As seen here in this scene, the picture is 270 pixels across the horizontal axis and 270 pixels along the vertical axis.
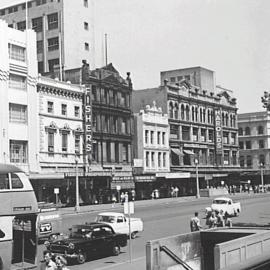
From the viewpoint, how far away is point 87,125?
198ft

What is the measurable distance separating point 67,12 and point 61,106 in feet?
68.1

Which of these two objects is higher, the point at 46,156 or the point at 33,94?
the point at 33,94

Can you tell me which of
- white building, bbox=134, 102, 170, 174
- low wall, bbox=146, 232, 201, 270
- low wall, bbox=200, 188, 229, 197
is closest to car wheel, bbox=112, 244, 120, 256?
low wall, bbox=146, 232, 201, 270

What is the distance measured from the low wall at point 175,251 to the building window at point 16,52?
43742 millimetres

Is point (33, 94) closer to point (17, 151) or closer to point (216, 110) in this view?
point (17, 151)

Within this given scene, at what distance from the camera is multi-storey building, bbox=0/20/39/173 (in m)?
49.5

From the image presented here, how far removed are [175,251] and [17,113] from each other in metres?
43.8

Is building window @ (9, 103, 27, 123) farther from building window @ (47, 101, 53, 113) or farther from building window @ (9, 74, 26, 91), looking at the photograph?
building window @ (47, 101, 53, 113)

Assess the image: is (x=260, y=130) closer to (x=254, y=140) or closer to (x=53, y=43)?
(x=254, y=140)

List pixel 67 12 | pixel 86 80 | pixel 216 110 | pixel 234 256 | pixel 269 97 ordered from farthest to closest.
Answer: pixel 216 110, pixel 67 12, pixel 86 80, pixel 269 97, pixel 234 256

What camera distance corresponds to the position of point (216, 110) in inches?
3570

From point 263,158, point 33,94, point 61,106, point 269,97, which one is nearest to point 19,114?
point 33,94

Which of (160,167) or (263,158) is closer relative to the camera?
(160,167)

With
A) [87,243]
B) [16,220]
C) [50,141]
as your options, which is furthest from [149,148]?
[16,220]
